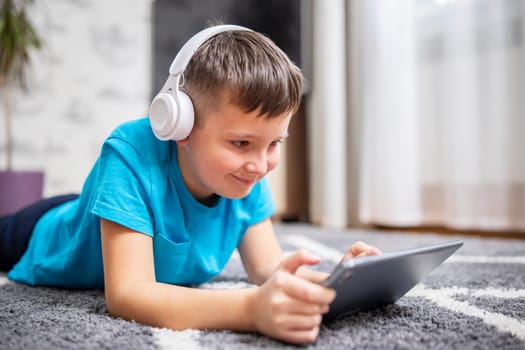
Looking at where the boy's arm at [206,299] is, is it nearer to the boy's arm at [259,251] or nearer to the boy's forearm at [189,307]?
the boy's forearm at [189,307]

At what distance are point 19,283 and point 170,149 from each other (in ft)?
1.39

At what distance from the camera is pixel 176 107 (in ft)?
2.12

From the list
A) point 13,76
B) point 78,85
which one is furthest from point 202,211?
point 78,85

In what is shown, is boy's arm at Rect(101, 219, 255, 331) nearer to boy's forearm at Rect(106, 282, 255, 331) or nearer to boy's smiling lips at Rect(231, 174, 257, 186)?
boy's forearm at Rect(106, 282, 255, 331)

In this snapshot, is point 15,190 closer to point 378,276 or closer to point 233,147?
point 233,147

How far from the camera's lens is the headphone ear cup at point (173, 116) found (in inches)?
25.4

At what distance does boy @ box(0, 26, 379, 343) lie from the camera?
0.54 m

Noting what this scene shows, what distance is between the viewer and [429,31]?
→ 195 cm

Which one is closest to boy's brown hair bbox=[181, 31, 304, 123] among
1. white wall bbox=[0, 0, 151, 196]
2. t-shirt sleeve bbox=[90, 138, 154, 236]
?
t-shirt sleeve bbox=[90, 138, 154, 236]

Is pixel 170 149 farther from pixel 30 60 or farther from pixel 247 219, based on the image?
pixel 30 60

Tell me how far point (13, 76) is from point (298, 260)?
2.20 meters

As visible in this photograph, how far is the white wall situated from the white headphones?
2088 millimetres

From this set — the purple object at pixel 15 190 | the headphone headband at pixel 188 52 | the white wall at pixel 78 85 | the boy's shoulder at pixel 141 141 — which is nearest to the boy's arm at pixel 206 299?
the boy's shoulder at pixel 141 141

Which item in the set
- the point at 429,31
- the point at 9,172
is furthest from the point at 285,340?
the point at 9,172
